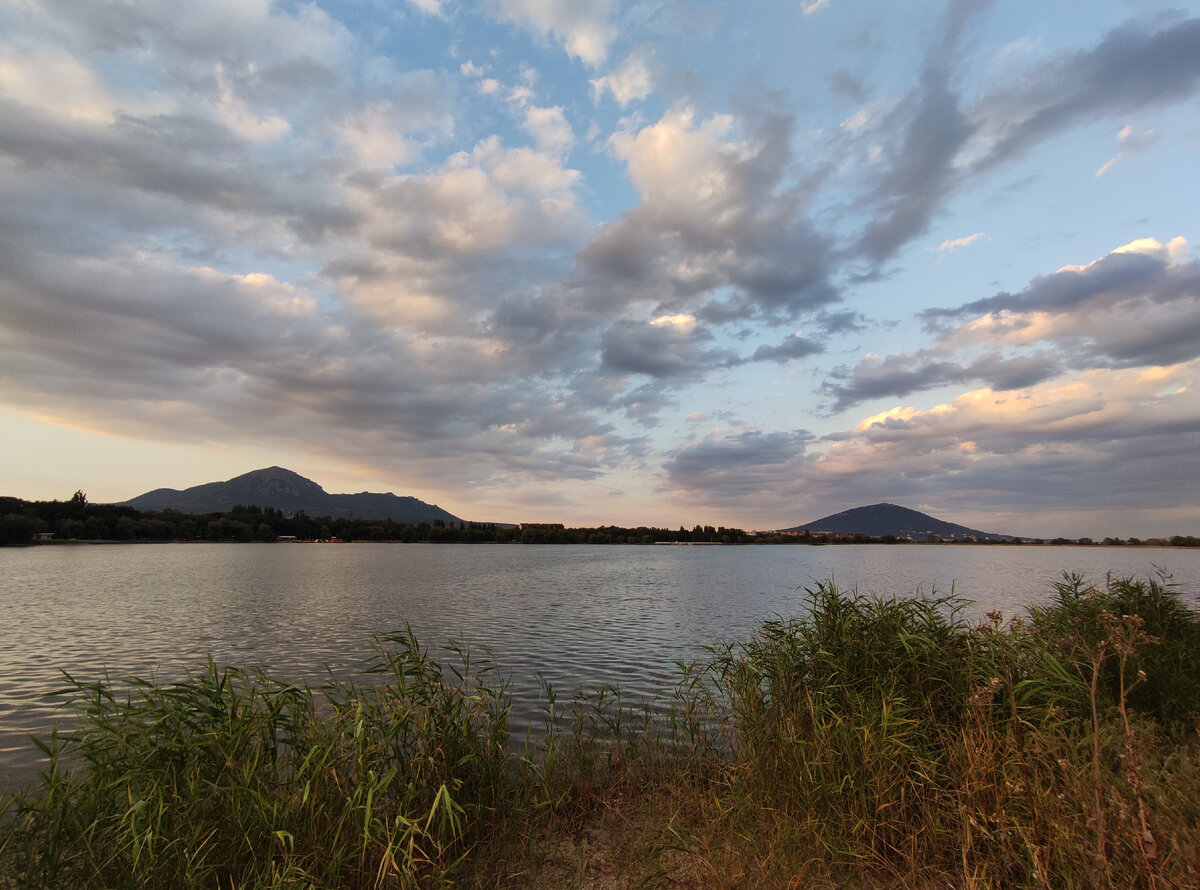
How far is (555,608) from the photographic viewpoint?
1599 inches

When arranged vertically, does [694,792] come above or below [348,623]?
above

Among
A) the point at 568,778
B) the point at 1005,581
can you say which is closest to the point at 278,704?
the point at 568,778

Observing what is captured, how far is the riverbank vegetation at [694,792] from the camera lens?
5965 mm

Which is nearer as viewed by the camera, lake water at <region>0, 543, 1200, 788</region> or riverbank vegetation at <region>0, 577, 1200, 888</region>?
riverbank vegetation at <region>0, 577, 1200, 888</region>

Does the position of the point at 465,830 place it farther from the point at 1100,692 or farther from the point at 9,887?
the point at 1100,692

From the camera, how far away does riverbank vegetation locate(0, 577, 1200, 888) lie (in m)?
5.96

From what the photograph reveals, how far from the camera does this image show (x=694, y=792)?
361 inches

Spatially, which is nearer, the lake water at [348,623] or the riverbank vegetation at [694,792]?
the riverbank vegetation at [694,792]

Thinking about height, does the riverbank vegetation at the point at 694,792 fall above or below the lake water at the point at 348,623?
above

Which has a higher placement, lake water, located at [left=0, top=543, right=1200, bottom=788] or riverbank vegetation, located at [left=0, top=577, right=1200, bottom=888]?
riverbank vegetation, located at [left=0, top=577, right=1200, bottom=888]

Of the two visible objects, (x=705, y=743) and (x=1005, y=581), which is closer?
(x=705, y=743)

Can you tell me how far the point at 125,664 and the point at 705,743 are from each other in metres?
23.9

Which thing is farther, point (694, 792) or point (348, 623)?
point (348, 623)

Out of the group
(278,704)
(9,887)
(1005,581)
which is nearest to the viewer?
(9,887)
